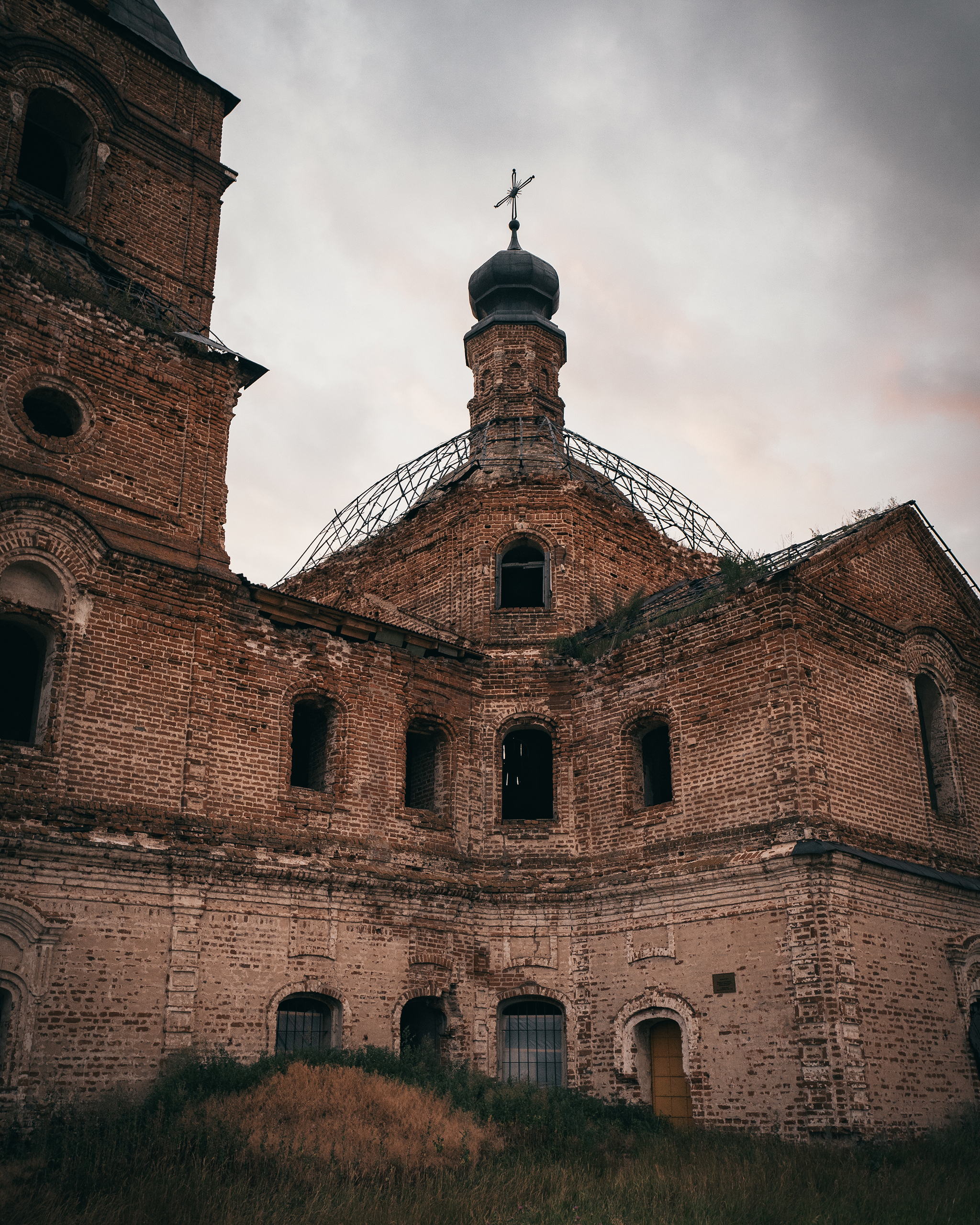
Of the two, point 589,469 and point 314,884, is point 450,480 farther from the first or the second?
point 314,884

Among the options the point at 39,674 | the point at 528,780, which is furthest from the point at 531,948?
the point at 39,674

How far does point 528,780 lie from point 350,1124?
8.28 metres

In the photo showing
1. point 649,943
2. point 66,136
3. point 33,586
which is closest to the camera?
point 33,586

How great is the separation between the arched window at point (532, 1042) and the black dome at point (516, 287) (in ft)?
46.3

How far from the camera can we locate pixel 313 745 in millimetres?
15531

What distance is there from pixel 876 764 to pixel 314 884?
7578 millimetres

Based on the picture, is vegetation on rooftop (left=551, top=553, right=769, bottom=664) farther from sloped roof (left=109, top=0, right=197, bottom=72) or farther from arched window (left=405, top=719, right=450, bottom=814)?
sloped roof (left=109, top=0, right=197, bottom=72)

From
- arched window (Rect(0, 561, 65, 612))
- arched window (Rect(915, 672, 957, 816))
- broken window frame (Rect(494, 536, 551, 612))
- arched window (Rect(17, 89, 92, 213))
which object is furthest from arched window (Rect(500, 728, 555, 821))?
arched window (Rect(17, 89, 92, 213))

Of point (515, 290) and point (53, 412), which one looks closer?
point (53, 412)

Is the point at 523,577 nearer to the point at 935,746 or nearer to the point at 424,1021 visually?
the point at 935,746

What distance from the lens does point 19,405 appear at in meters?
13.3

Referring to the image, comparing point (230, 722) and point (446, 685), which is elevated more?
point (446, 685)

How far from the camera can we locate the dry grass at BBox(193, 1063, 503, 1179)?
392 inches

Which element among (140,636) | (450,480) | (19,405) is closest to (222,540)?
(140,636)
